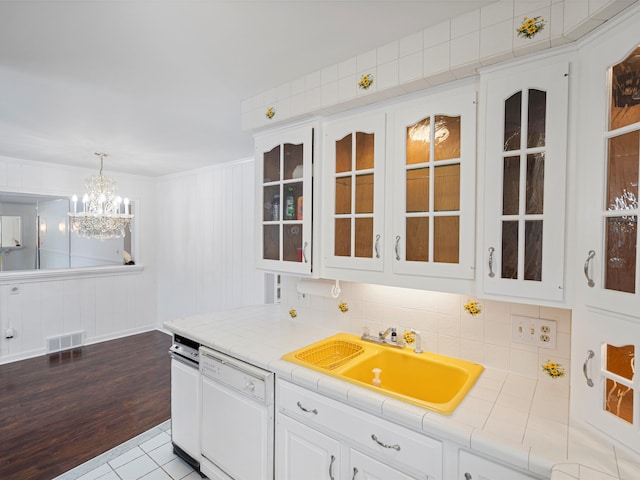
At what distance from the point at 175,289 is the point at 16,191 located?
2.18 metres

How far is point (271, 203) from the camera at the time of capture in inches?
86.3

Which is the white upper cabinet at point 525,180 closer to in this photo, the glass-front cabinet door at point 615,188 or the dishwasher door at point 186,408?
the glass-front cabinet door at point 615,188

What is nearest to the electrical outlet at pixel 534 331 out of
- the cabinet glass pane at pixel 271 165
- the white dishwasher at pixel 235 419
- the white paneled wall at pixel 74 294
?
the white dishwasher at pixel 235 419

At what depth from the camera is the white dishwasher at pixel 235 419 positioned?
1.67 meters

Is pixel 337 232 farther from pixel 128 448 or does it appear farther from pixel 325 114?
pixel 128 448

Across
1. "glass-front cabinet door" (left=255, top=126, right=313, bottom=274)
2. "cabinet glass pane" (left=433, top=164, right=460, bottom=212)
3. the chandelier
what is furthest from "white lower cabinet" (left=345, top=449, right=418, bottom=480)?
the chandelier

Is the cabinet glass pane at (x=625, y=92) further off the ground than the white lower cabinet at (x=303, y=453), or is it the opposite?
the cabinet glass pane at (x=625, y=92)

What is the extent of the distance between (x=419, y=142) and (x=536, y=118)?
479 millimetres

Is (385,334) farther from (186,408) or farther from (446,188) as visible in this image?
(186,408)

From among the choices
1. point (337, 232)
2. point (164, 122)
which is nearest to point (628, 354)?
point (337, 232)

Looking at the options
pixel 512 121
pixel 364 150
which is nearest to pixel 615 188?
pixel 512 121

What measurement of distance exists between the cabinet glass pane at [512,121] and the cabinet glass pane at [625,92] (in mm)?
279

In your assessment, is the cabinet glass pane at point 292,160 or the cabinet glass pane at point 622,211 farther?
the cabinet glass pane at point 292,160

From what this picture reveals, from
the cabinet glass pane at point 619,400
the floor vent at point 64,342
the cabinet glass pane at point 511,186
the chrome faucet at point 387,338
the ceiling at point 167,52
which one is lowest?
the floor vent at point 64,342
